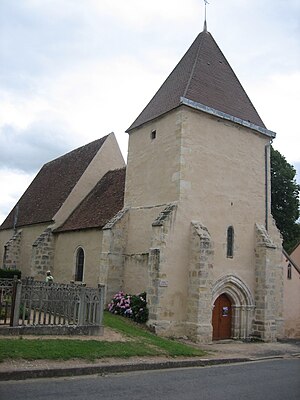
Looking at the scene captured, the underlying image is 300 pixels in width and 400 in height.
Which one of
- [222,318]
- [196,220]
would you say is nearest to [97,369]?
[196,220]

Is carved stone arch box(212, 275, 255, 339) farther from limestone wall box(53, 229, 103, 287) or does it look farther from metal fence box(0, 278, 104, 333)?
metal fence box(0, 278, 104, 333)

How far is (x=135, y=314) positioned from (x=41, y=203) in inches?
549

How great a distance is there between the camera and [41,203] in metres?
28.0

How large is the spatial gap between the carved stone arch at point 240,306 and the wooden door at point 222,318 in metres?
0.21

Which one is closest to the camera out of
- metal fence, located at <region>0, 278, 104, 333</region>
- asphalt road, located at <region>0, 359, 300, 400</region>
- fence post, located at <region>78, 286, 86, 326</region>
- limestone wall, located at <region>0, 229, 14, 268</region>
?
asphalt road, located at <region>0, 359, 300, 400</region>

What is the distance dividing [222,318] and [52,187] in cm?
1563

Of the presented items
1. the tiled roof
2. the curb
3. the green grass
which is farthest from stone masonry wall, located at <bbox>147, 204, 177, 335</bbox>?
the tiled roof

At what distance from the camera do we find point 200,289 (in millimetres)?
15727

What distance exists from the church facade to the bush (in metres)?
0.49

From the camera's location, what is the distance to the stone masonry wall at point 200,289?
15.6m

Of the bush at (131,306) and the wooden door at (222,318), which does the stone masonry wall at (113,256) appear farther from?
the wooden door at (222,318)

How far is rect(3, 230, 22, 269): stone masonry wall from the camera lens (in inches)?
1059

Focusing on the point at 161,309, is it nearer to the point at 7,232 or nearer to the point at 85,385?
the point at 85,385

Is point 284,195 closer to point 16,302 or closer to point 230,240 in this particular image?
point 230,240
